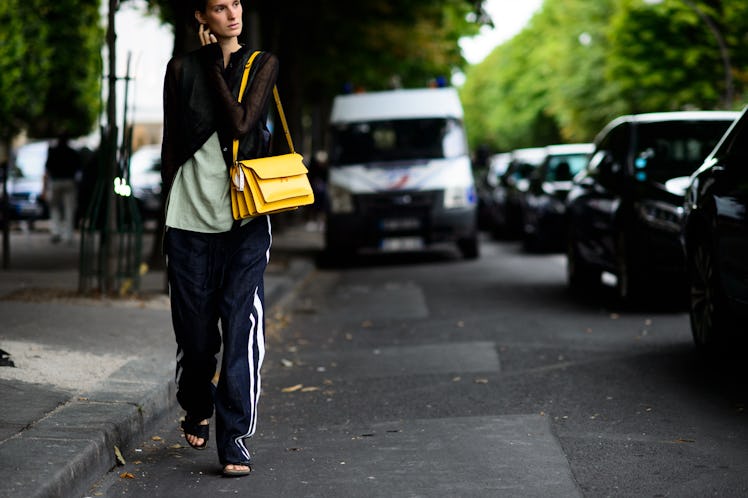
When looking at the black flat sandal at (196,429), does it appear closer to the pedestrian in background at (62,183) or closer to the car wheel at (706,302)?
the car wheel at (706,302)

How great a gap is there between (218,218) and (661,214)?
645 centimetres

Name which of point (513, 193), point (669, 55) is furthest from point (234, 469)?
point (669, 55)

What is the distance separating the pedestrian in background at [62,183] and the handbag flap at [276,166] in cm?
1735

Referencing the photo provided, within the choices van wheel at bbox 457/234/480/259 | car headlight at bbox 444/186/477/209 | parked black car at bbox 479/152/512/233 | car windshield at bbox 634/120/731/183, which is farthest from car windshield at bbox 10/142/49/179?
car windshield at bbox 634/120/731/183

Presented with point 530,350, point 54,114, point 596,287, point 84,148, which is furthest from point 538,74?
point 530,350

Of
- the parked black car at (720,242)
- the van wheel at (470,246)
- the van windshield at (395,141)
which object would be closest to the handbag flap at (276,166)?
the parked black car at (720,242)

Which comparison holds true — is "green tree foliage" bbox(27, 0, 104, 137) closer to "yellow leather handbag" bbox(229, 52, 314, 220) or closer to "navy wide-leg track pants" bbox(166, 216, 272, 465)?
"navy wide-leg track pants" bbox(166, 216, 272, 465)

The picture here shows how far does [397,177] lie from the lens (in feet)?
63.6

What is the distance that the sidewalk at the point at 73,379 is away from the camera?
5.31 meters

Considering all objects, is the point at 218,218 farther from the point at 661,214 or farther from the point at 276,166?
the point at 661,214

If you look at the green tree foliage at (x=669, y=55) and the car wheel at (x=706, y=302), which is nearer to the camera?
the car wheel at (x=706, y=302)

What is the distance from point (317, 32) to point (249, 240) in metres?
23.3

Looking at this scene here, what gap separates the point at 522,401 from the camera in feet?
24.2

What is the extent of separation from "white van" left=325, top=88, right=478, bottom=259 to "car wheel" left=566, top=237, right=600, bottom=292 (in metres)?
5.21
